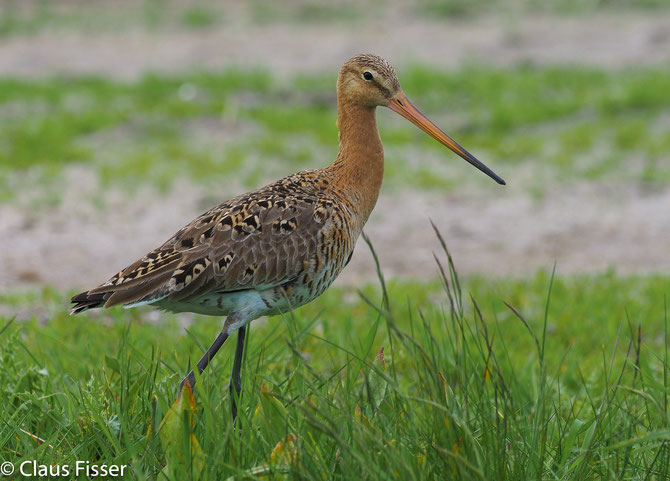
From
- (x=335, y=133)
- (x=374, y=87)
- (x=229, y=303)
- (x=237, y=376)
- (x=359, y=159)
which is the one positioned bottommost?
(x=237, y=376)

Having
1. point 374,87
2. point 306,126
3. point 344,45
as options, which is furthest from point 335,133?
point 374,87

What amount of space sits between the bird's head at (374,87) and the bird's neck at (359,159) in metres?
0.06

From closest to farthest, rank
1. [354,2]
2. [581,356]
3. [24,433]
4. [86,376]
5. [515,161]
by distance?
[24,433]
[86,376]
[581,356]
[515,161]
[354,2]

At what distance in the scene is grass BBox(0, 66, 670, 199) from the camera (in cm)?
1071

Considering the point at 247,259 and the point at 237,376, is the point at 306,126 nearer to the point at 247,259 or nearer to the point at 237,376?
the point at 247,259

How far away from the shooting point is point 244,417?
318 centimetres

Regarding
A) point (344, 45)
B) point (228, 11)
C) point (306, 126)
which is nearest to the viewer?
point (306, 126)

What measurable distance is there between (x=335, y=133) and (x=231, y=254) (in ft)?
26.4

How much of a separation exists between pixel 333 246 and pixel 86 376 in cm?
133

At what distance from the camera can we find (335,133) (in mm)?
11633

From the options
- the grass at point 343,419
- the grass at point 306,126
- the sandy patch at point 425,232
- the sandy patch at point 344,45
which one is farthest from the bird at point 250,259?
the sandy patch at point 344,45

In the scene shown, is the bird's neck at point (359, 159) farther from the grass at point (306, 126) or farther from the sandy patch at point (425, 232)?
the grass at point (306, 126)

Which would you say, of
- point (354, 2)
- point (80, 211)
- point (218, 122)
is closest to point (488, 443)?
point (80, 211)

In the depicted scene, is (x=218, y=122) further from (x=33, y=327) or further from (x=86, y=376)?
(x=86, y=376)
